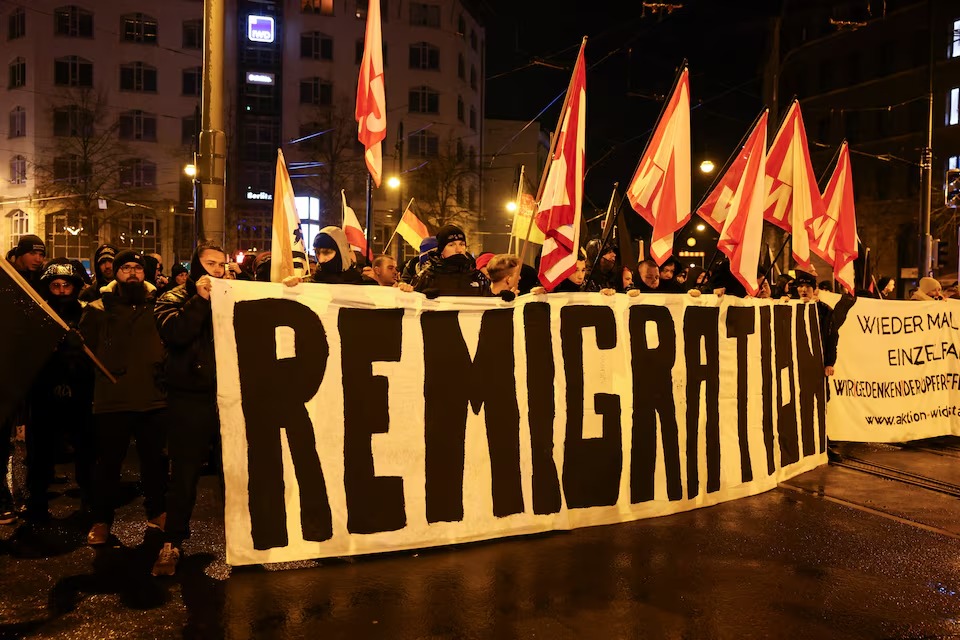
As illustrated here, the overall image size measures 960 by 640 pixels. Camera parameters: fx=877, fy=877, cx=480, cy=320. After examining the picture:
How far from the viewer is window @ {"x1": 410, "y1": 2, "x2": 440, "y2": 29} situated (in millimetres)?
51375

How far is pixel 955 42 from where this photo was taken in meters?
45.2

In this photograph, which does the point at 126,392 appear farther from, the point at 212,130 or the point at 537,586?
the point at 212,130

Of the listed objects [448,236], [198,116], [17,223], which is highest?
[198,116]

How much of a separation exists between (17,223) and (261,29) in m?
16.7

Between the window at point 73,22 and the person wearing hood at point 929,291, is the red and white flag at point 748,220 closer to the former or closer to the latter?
the person wearing hood at point 929,291

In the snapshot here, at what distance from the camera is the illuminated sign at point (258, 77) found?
4909 centimetres

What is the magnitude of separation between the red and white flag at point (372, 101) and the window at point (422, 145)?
141 ft

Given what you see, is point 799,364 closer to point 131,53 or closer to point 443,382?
point 443,382

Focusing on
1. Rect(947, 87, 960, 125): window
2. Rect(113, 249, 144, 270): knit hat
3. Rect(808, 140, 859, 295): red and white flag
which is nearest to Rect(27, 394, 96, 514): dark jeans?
Rect(113, 249, 144, 270): knit hat

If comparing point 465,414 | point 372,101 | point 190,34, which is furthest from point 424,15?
point 465,414

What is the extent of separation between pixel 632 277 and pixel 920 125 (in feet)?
153

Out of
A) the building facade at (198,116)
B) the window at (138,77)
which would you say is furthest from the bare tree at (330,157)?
the window at (138,77)

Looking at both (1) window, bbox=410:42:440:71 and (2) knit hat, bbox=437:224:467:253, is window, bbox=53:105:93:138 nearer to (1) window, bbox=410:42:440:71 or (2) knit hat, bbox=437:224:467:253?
(1) window, bbox=410:42:440:71

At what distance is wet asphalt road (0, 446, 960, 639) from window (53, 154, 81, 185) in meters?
42.7
